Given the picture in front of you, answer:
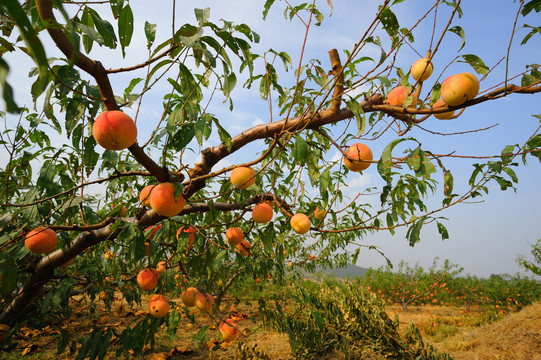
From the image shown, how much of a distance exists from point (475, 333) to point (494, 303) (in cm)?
392


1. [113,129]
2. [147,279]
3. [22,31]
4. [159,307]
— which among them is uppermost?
[113,129]

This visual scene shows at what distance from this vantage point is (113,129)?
112cm

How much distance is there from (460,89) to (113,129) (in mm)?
1425

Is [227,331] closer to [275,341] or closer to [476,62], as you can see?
[275,341]

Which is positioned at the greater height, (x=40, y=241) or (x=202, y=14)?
(x=202, y=14)

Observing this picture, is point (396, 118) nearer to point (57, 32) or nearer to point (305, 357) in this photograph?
point (57, 32)

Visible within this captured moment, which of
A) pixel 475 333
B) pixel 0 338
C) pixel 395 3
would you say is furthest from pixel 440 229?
pixel 475 333

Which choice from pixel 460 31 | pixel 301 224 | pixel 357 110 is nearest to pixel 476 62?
pixel 460 31

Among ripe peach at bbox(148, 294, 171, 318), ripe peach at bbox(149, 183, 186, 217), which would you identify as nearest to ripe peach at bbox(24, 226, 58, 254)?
ripe peach at bbox(148, 294, 171, 318)

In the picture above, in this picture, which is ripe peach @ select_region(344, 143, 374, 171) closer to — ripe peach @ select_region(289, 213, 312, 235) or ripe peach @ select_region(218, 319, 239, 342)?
ripe peach @ select_region(289, 213, 312, 235)

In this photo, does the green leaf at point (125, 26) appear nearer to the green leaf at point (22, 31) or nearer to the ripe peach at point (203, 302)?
the green leaf at point (22, 31)

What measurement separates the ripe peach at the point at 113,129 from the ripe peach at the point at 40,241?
105cm

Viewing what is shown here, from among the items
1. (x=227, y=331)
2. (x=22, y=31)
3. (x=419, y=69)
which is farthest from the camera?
(x=227, y=331)

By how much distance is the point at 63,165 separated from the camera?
1.94m
